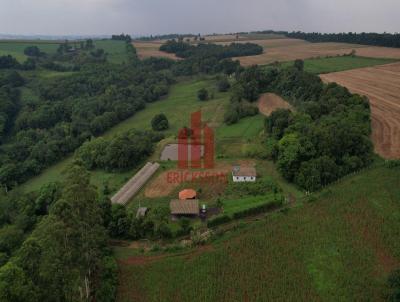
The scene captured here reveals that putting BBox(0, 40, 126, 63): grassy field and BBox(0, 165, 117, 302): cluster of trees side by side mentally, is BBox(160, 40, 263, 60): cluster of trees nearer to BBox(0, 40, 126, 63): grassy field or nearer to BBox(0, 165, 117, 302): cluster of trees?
BBox(0, 40, 126, 63): grassy field

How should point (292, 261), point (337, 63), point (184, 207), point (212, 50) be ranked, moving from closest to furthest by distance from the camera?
1. point (292, 261)
2. point (184, 207)
3. point (337, 63)
4. point (212, 50)

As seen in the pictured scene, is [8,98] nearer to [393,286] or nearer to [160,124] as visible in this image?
[160,124]

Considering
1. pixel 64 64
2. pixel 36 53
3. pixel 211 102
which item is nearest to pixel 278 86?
pixel 211 102

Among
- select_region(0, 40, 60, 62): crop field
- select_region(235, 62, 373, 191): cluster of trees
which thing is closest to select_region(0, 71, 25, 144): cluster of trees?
select_region(0, 40, 60, 62): crop field

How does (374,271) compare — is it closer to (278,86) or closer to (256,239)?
(256,239)

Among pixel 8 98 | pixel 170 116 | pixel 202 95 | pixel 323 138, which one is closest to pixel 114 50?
pixel 8 98
